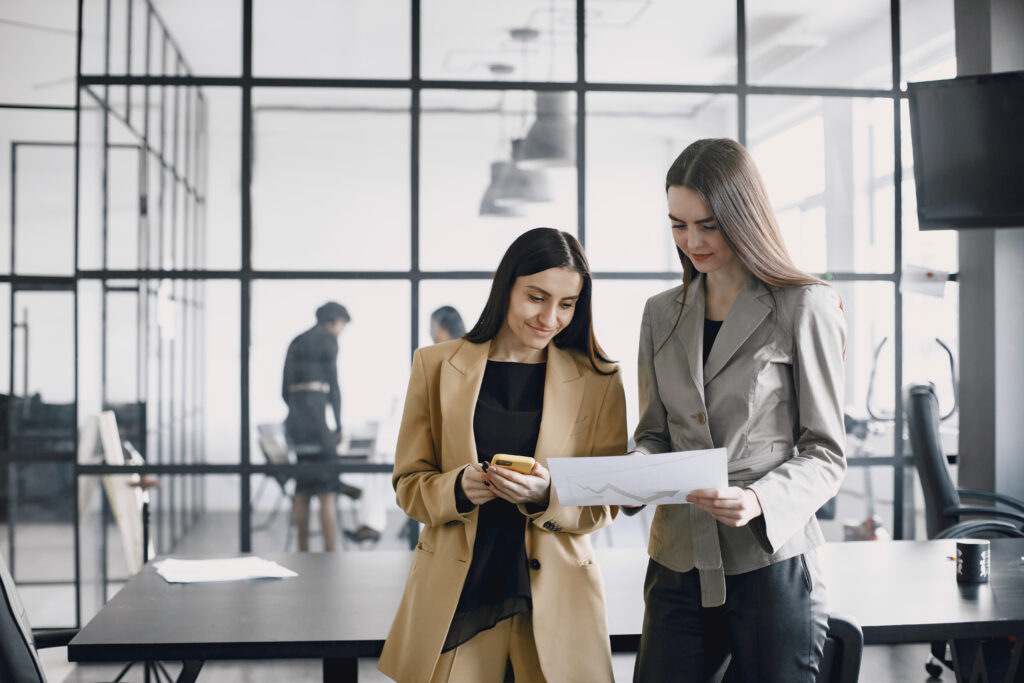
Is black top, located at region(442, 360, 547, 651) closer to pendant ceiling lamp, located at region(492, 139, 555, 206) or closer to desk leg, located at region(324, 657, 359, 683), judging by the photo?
desk leg, located at region(324, 657, 359, 683)

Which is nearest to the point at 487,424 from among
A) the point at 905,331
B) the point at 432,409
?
the point at 432,409

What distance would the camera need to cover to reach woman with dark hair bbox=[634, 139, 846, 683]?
1444 mm

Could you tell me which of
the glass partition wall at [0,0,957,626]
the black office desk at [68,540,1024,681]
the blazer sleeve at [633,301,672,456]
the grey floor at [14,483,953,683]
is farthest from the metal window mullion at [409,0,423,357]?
the blazer sleeve at [633,301,672,456]

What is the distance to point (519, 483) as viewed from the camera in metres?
1.58

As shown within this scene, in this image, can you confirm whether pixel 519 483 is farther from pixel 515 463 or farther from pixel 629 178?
Result: pixel 629 178

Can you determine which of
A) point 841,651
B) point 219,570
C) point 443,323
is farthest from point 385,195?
point 841,651

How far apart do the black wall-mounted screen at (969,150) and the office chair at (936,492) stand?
786mm

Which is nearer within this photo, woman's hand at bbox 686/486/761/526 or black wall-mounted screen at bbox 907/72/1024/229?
woman's hand at bbox 686/486/761/526

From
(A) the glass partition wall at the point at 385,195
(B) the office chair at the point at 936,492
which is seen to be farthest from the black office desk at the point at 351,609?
(A) the glass partition wall at the point at 385,195

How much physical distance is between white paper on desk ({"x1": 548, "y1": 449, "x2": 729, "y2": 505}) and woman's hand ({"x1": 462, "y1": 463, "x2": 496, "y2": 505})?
18 cm

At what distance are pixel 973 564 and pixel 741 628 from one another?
1.01 metres

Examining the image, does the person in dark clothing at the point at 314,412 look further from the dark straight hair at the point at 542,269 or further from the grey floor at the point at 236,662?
the dark straight hair at the point at 542,269

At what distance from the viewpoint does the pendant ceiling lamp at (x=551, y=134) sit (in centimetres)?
417

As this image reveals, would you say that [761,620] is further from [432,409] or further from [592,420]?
[432,409]
